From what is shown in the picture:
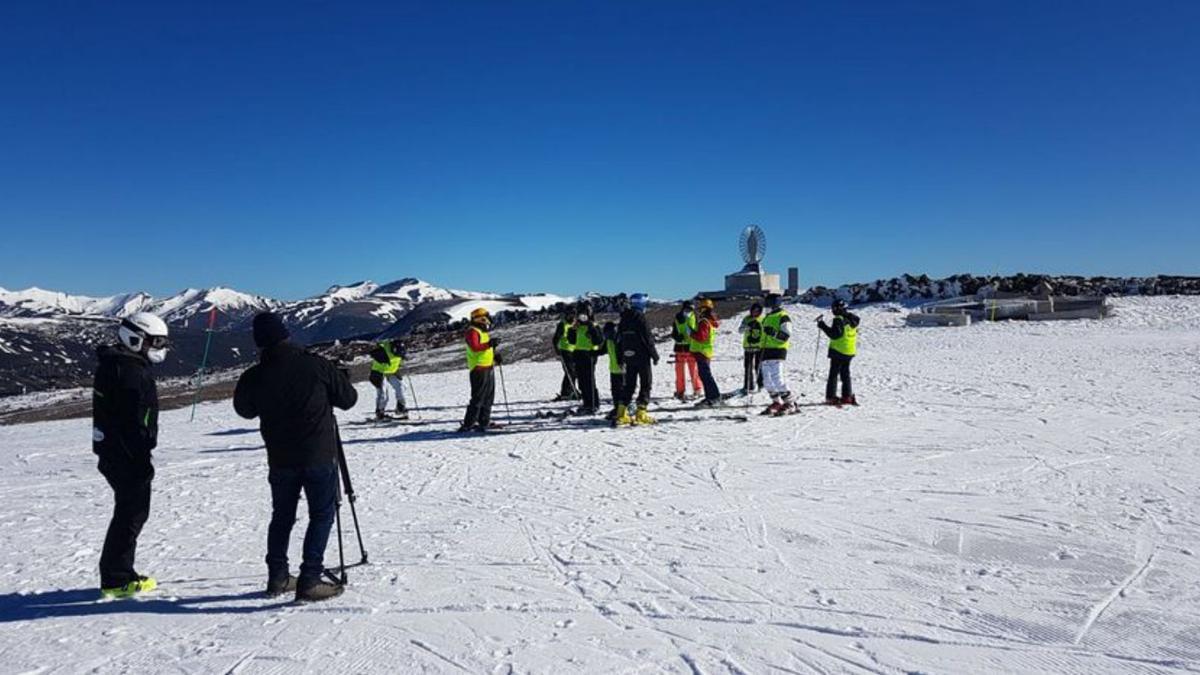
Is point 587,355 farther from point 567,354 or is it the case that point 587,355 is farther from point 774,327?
point 774,327

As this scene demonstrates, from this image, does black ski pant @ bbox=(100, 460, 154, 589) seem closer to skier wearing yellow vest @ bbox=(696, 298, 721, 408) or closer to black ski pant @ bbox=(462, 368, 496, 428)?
black ski pant @ bbox=(462, 368, 496, 428)

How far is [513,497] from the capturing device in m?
8.18

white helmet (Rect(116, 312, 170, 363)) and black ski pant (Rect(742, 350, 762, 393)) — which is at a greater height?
white helmet (Rect(116, 312, 170, 363))

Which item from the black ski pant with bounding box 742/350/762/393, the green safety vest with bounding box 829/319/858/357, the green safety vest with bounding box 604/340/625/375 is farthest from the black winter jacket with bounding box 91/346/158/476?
the black ski pant with bounding box 742/350/762/393

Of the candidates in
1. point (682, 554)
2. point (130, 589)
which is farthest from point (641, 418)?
point (130, 589)

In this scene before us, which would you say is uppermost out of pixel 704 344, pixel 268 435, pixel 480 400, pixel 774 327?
pixel 774 327

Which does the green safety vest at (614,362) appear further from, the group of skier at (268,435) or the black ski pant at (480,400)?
the group of skier at (268,435)

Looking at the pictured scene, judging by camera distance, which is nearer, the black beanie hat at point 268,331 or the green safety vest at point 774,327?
the black beanie hat at point 268,331

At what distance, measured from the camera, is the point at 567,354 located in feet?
53.7

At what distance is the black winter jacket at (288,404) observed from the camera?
4.98 meters

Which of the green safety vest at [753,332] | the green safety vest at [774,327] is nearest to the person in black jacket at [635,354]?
the green safety vest at [774,327]

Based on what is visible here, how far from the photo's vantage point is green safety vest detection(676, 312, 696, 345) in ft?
47.0

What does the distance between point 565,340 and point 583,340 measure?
127cm

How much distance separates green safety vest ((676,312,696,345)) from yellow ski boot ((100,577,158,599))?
10545mm
